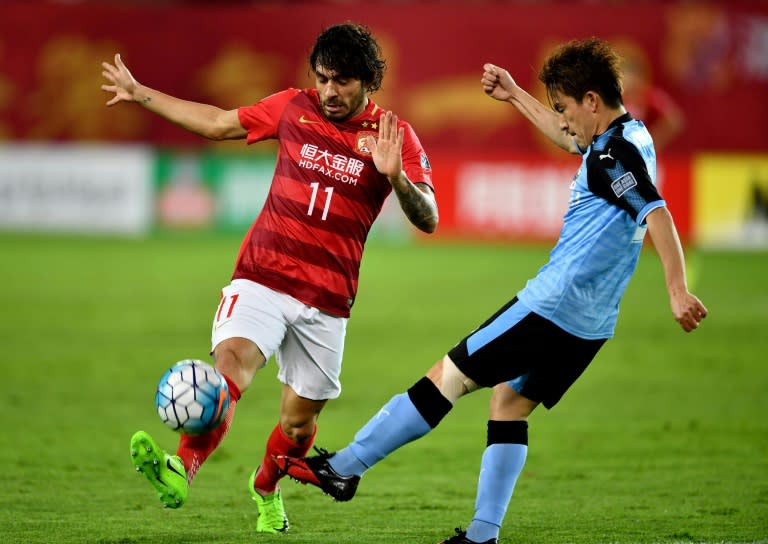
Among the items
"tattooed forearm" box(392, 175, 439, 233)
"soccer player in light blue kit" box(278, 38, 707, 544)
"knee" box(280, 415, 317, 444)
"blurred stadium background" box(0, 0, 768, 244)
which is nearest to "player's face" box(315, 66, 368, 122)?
"tattooed forearm" box(392, 175, 439, 233)

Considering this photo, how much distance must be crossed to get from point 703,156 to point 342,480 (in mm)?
16308

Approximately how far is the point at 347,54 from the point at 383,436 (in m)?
1.77

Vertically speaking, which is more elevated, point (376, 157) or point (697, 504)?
point (376, 157)

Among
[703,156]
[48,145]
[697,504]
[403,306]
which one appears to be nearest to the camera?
[697,504]

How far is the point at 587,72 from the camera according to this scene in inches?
201

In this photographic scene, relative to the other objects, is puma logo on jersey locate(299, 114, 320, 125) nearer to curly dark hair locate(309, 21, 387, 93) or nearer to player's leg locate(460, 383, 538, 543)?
curly dark hair locate(309, 21, 387, 93)

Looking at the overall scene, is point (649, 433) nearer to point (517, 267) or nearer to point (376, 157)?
point (376, 157)

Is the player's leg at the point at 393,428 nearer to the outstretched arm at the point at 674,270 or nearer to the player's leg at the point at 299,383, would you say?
the player's leg at the point at 299,383

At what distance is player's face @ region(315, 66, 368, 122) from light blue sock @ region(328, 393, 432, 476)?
1.42 m

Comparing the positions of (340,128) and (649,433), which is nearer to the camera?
(340,128)

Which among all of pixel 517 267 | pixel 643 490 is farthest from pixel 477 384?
pixel 517 267

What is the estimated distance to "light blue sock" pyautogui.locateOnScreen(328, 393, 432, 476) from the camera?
5.32 m

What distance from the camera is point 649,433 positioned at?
28.2 feet

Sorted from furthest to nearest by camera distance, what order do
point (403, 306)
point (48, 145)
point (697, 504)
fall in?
point (48, 145)
point (403, 306)
point (697, 504)
